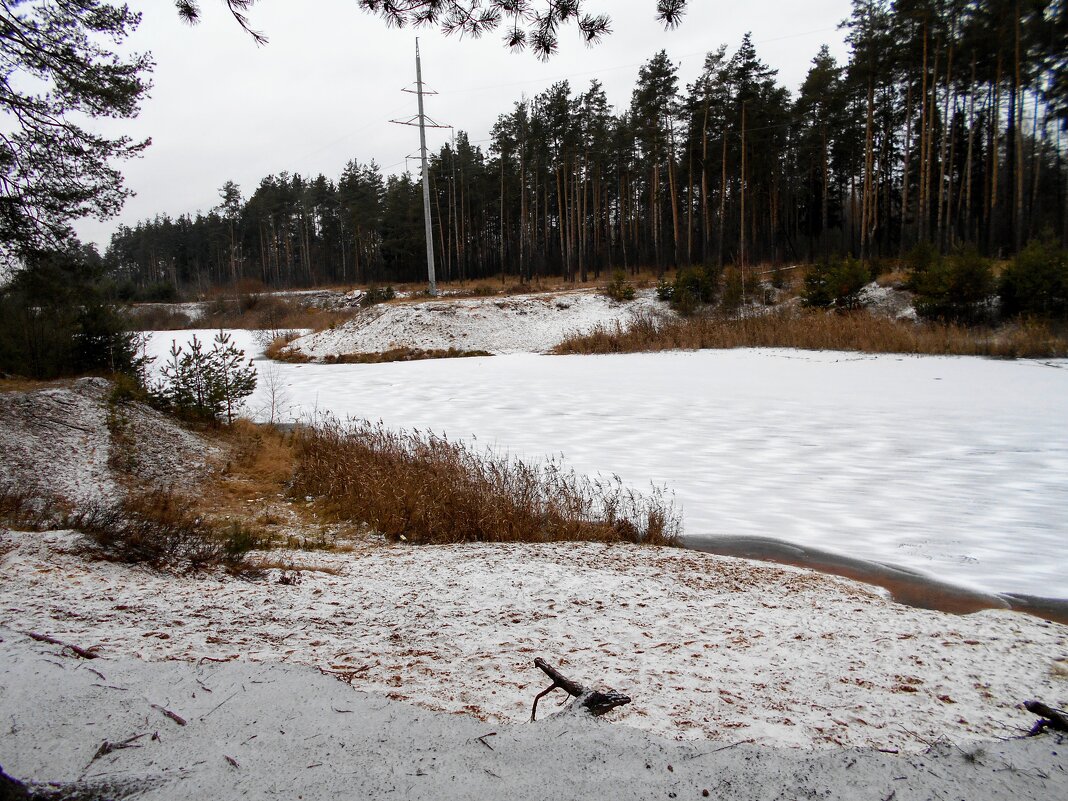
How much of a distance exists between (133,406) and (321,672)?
9057 millimetres

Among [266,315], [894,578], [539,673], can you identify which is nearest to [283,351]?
[266,315]

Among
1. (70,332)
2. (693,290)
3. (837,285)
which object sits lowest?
(70,332)

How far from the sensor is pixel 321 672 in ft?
7.55

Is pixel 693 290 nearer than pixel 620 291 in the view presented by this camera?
Yes

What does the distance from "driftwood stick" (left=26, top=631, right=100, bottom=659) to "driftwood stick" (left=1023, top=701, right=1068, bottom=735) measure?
3.43 m

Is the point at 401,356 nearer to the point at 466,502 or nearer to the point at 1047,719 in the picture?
the point at 466,502

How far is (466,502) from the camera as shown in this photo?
559 centimetres

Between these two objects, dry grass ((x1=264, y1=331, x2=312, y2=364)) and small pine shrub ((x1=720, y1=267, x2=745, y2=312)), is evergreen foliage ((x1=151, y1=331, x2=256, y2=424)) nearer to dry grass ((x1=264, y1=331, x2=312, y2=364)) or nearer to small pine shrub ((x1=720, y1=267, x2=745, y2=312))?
dry grass ((x1=264, y1=331, x2=312, y2=364))

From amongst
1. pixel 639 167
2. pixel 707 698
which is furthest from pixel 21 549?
pixel 639 167

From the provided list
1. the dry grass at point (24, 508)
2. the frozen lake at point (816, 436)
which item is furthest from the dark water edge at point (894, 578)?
the dry grass at point (24, 508)

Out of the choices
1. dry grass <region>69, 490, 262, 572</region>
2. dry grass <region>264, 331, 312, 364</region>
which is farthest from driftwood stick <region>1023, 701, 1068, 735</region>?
dry grass <region>264, 331, 312, 364</region>

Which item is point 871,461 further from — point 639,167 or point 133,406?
point 639,167

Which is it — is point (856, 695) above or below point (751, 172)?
below

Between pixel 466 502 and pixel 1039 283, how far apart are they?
19.8 m
